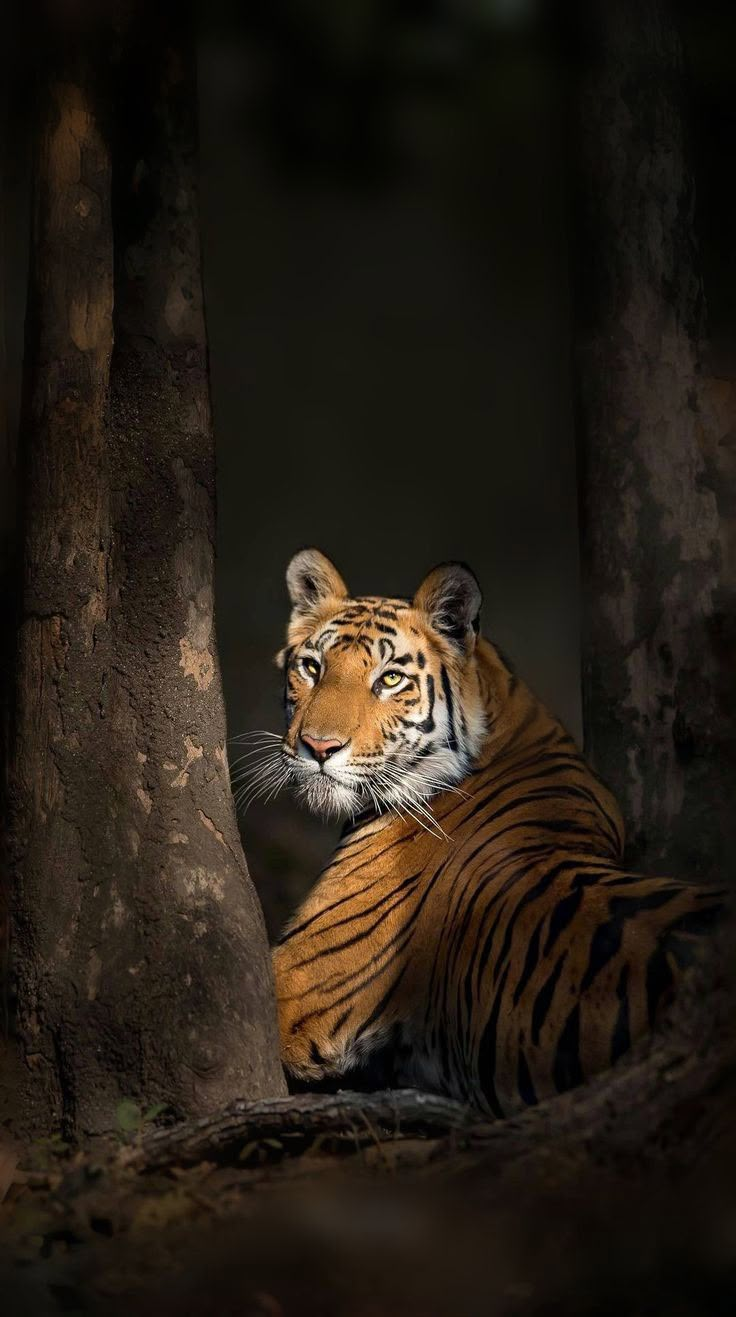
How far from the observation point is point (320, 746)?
14.2 feet

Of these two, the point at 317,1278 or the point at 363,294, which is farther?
the point at 363,294

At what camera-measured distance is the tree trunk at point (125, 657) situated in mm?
3537

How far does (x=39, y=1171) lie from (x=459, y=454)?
674 cm

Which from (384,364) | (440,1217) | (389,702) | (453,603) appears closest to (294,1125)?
(440,1217)

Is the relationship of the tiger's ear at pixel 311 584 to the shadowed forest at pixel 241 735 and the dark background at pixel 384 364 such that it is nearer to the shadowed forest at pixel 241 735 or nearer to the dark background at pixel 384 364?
the shadowed forest at pixel 241 735

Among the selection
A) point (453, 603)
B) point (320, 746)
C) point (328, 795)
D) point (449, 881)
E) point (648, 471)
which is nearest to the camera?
point (449, 881)

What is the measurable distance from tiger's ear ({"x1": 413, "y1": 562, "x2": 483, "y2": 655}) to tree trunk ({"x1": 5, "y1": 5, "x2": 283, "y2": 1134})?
0.96m

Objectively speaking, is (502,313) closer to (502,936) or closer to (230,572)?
(230,572)

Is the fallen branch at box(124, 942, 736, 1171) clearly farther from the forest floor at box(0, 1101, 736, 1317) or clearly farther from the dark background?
the dark background

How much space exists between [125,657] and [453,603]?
130 centimetres

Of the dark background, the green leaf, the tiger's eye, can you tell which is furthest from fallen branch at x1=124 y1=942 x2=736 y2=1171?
the dark background

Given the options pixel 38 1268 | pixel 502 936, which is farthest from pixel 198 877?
pixel 38 1268

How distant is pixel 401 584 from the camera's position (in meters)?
8.96

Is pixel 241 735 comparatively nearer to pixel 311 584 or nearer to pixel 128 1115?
pixel 311 584
